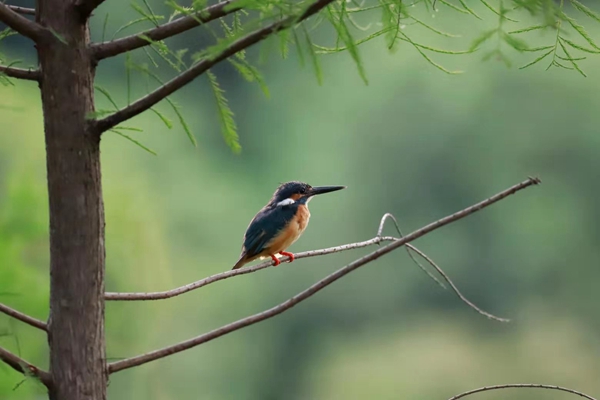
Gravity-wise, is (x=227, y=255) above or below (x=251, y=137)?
below

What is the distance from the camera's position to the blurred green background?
30.6 feet

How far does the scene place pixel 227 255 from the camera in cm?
963

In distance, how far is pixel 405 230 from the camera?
979 cm

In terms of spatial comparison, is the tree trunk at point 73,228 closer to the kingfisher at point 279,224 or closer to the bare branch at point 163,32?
the bare branch at point 163,32

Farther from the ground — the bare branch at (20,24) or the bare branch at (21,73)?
the bare branch at (20,24)

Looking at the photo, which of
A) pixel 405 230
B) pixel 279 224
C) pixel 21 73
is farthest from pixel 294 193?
pixel 405 230

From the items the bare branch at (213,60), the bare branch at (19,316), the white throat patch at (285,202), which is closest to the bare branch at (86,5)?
the bare branch at (213,60)

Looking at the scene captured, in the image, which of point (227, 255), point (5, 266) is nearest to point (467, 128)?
point (227, 255)

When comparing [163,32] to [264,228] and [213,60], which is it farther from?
[264,228]

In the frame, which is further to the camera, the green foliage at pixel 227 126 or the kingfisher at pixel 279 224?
the kingfisher at pixel 279 224

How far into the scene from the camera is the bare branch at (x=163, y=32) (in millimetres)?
993

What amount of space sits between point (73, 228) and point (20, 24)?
239mm

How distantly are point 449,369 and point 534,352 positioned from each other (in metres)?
0.97

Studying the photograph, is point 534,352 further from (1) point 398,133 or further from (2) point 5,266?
(2) point 5,266
